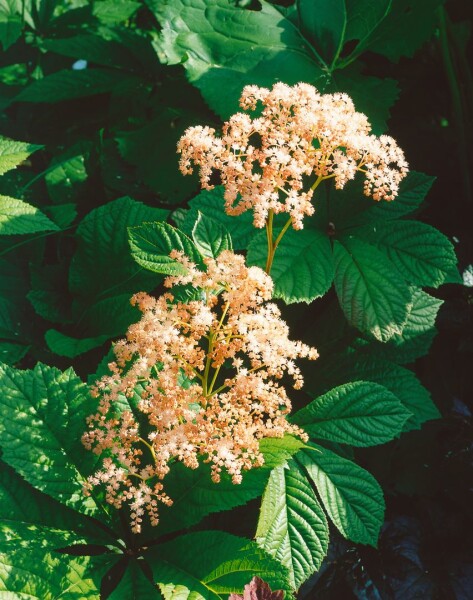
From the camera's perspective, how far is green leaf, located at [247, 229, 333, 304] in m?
1.30

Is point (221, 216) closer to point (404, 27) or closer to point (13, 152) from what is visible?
point (13, 152)

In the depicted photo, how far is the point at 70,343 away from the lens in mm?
1376

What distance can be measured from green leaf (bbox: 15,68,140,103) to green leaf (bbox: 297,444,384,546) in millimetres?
1267

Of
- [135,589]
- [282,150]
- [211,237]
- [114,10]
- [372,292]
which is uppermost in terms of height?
[282,150]

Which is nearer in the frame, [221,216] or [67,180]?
[221,216]

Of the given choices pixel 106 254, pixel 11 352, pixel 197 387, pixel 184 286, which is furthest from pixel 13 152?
pixel 197 387

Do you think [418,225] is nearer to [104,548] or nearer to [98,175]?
[98,175]

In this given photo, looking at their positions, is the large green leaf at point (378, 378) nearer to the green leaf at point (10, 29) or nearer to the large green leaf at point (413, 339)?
the large green leaf at point (413, 339)

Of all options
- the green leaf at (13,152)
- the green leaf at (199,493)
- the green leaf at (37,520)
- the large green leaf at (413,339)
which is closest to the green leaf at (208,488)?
the green leaf at (199,493)

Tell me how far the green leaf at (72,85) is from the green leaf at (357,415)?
120cm

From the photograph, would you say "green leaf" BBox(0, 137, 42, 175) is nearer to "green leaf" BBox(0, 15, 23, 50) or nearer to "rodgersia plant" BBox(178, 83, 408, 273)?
"green leaf" BBox(0, 15, 23, 50)

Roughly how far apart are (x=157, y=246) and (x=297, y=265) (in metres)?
0.36

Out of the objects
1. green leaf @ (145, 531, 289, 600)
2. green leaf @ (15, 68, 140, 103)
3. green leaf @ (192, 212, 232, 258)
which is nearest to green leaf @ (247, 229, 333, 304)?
green leaf @ (192, 212, 232, 258)

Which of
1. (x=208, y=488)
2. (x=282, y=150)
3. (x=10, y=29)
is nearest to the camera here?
(x=282, y=150)
